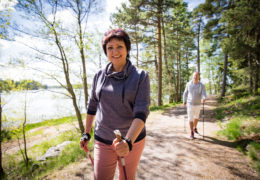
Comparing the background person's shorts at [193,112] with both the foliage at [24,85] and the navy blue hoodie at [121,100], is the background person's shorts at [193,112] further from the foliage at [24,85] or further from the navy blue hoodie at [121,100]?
the foliage at [24,85]

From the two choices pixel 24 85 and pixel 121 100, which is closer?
pixel 121 100

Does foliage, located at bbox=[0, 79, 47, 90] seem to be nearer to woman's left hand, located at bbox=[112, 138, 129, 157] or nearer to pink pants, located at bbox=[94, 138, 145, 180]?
pink pants, located at bbox=[94, 138, 145, 180]

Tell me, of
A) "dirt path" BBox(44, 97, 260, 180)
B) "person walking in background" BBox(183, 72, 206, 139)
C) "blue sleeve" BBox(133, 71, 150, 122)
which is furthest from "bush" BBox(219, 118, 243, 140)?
"blue sleeve" BBox(133, 71, 150, 122)

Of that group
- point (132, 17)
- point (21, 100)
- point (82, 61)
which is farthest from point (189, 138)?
point (132, 17)

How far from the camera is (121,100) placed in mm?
1256

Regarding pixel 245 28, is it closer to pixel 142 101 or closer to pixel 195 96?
pixel 195 96

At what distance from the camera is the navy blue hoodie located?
123 centimetres

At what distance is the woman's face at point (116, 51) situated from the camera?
1315 mm

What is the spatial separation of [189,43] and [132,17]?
1083 centimetres

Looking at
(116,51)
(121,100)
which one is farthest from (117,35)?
(121,100)

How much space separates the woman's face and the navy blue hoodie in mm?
91

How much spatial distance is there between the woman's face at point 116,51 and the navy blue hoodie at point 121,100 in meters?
0.09

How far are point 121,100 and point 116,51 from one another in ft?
1.66

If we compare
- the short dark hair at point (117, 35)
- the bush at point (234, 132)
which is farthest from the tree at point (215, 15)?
the short dark hair at point (117, 35)
